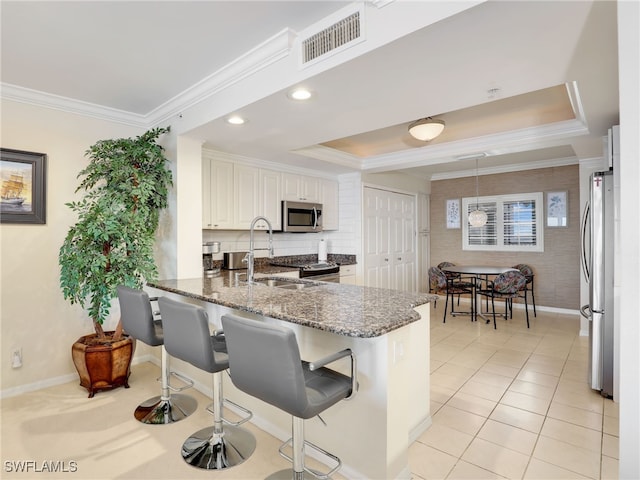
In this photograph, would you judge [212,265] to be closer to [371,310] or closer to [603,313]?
[371,310]

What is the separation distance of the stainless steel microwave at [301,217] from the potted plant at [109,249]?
72.3 inches

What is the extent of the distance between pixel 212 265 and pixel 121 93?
2.03m

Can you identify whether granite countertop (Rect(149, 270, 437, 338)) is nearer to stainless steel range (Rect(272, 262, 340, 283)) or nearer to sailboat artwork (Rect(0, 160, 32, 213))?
sailboat artwork (Rect(0, 160, 32, 213))

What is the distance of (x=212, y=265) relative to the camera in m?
4.19

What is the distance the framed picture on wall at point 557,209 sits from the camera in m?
5.66

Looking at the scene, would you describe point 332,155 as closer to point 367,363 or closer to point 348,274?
point 348,274

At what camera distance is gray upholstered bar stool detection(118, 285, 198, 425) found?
2.31 m

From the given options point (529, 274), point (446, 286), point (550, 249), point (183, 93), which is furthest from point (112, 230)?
point (550, 249)

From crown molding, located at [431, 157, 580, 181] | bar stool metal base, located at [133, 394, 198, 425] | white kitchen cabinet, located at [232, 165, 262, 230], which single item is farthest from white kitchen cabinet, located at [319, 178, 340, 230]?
bar stool metal base, located at [133, 394, 198, 425]

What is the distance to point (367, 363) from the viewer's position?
1.82 meters

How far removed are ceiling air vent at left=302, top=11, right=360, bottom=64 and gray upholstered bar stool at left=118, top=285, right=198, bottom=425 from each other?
1.87 meters

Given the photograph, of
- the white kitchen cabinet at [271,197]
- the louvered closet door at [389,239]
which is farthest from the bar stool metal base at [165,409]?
the louvered closet door at [389,239]

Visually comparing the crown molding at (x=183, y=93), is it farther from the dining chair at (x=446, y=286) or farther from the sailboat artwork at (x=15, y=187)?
the dining chair at (x=446, y=286)

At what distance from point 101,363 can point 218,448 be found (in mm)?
1469
